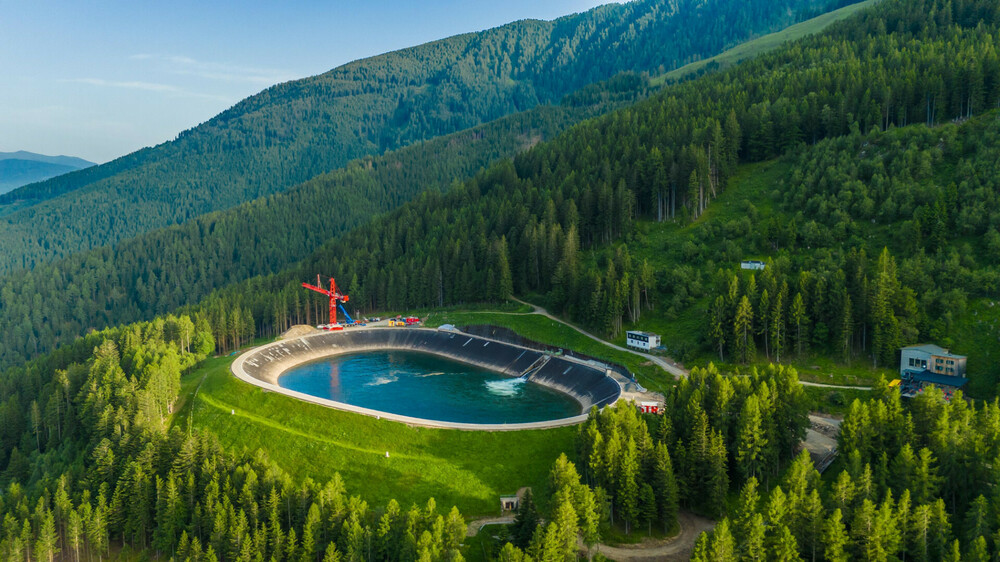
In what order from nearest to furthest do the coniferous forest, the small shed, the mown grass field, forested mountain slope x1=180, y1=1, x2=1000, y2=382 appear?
1. the coniferous forest
2. forested mountain slope x1=180, y1=1, x2=1000, y2=382
3. the mown grass field
4. the small shed

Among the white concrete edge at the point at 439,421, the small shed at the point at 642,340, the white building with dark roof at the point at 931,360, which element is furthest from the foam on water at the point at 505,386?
the white building with dark roof at the point at 931,360

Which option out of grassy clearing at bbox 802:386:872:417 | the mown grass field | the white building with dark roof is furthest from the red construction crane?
the white building with dark roof

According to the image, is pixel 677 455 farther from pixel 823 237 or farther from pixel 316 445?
pixel 823 237

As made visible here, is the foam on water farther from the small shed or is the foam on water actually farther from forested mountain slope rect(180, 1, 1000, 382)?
the small shed

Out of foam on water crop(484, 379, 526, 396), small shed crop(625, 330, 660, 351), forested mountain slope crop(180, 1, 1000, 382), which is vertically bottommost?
foam on water crop(484, 379, 526, 396)

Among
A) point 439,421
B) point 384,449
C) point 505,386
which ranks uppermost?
point 439,421

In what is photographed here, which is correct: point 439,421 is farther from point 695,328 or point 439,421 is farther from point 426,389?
point 695,328

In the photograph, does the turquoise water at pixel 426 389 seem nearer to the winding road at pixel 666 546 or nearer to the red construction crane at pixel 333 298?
the red construction crane at pixel 333 298

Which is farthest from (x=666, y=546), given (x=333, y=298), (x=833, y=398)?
(x=333, y=298)
